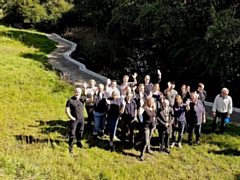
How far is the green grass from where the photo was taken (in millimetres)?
5832

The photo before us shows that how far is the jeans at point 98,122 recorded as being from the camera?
7.14 meters

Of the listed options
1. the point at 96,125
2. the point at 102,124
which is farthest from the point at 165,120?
the point at 96,125

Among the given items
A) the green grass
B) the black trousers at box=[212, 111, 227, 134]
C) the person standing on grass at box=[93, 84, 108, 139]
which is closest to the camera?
the green grass

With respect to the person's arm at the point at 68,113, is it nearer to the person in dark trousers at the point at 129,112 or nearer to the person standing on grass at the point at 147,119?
the person in dark trousers at the point at 129,112

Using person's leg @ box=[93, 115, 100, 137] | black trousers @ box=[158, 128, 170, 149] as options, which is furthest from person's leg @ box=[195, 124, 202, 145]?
person's leg @ box=[93, 115, 100, 137]

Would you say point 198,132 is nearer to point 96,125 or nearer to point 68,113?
point 96,125

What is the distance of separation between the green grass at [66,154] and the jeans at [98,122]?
316 mm

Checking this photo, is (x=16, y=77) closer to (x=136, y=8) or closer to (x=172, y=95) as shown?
(x=172, y=95)

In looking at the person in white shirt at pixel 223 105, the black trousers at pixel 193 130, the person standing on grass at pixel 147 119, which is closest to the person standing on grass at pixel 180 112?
the black trousers at pixel 193 130

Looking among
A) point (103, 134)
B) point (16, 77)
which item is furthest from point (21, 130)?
point (16, 77)

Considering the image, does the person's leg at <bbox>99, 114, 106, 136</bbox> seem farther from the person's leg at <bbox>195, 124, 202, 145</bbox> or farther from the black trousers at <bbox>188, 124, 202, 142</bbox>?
the person's leg at <bbox>195, 124, 202, 145</bbox>

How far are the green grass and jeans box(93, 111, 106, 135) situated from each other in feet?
1.04

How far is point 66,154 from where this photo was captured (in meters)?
6.36

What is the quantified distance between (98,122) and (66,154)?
1280 millimetres
